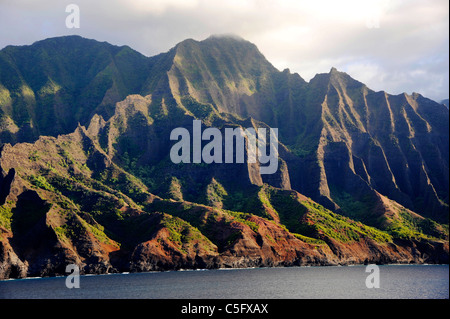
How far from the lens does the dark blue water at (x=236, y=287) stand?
5463 inches

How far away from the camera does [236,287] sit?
155m

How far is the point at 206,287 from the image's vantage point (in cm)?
15562

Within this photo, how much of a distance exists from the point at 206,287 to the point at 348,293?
42588mm

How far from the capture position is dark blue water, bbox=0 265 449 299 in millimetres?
138750
